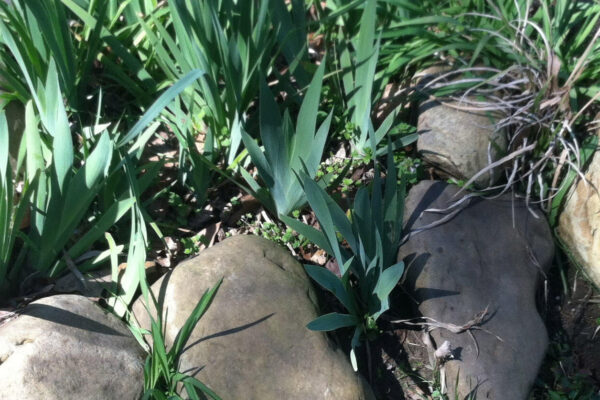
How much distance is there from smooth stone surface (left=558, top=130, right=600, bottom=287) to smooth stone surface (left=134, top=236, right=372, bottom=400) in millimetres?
977

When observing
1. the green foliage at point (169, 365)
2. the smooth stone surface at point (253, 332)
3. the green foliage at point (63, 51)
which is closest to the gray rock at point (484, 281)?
the smooth stone surface at point (253, 332)

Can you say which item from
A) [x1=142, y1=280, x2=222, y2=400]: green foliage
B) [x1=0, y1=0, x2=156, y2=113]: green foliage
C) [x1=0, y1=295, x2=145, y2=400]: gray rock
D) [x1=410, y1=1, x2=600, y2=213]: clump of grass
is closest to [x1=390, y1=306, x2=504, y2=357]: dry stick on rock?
[x1=410, y1=1, x2=600, y2=213]: clump of grass

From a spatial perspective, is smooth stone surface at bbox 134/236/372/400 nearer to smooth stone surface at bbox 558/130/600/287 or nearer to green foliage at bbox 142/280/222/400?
green foliage at bbox 142/280/222/400

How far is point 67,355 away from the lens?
5.28 feet

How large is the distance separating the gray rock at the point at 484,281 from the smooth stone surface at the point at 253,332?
1.18ft

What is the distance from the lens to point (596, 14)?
2.39 metres

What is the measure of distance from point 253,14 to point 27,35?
76 cm

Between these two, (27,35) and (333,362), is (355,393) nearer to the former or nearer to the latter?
(333,362)

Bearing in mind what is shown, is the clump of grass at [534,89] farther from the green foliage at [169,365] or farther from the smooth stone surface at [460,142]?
the green foliage at [169,365]

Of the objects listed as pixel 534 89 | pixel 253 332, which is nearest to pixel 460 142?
pixel 534 89

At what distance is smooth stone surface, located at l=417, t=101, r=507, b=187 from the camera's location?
2.27 metres

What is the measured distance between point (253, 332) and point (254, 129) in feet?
2.90

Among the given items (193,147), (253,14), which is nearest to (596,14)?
(253,14)

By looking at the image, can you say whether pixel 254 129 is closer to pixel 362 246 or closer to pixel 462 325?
pixel 362 246
